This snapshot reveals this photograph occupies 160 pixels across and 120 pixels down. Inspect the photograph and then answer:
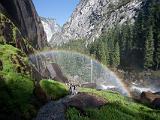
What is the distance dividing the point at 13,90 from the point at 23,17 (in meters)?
38.0

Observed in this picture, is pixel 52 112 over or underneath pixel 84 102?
underneath

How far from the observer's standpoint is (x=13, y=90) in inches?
1022

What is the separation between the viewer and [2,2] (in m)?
55.3

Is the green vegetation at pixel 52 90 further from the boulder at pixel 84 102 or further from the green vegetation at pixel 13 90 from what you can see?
the boulder at pixel 84 102

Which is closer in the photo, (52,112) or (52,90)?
(52,112)

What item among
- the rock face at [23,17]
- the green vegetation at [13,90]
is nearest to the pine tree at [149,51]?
the rock face at [23,17]

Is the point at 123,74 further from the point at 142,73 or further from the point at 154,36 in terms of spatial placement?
the point at 154,36

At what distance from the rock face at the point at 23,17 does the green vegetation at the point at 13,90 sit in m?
23.0

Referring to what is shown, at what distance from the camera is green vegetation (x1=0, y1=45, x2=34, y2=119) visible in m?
23.8

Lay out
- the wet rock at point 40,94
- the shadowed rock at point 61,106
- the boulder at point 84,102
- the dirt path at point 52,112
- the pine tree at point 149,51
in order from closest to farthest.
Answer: the dirt path at point 52,112 < the shadowed rock at point 61,106 < the boulder at point 84,102 < the wet rock at point 40,94 < the pine tree at point 149,51

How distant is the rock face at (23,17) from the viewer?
55812 millimetres

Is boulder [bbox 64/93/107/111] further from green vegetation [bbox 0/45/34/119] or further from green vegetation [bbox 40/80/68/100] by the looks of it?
green vegetation [bbox 40/80/68/100]

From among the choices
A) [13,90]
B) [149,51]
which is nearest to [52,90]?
[13,90]

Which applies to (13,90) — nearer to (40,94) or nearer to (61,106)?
(40,94)
